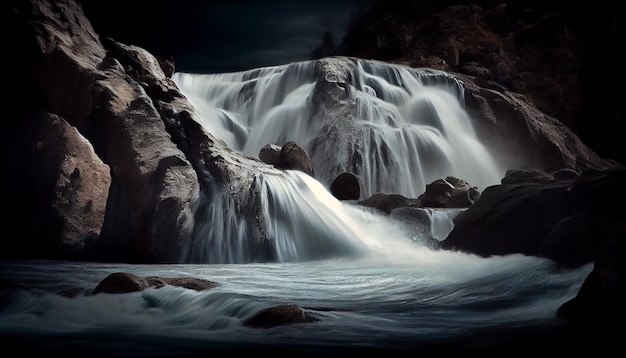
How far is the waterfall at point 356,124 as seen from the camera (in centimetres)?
1048

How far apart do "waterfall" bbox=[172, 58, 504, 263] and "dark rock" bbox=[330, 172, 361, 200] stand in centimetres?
67

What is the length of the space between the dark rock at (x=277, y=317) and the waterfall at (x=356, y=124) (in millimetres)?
3977

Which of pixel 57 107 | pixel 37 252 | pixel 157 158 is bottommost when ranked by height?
pixel 37 252

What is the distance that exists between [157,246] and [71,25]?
3.63 meters

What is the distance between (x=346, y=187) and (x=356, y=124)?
187 centimetres

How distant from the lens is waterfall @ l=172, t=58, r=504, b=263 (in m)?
10.5

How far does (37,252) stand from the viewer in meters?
7.03

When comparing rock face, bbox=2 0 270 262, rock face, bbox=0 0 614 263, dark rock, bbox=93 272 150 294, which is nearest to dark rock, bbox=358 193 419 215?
rock face, bbox=0 0 614 263

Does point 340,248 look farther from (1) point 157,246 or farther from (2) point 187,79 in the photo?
(2) point 187,79

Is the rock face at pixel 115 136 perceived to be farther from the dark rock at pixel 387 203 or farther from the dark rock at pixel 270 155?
the dark rock at pixel 387 203

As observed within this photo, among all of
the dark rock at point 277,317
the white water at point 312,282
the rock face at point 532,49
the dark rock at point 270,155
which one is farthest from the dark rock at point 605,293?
the rock face at point 532,49

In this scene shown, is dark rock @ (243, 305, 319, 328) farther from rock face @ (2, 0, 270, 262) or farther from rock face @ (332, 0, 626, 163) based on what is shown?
rock face @ (332, 0, 626, 163)

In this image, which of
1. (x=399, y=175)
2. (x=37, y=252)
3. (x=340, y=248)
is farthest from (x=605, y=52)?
(x=37, y=252)

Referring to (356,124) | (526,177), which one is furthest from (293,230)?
(356,124)
